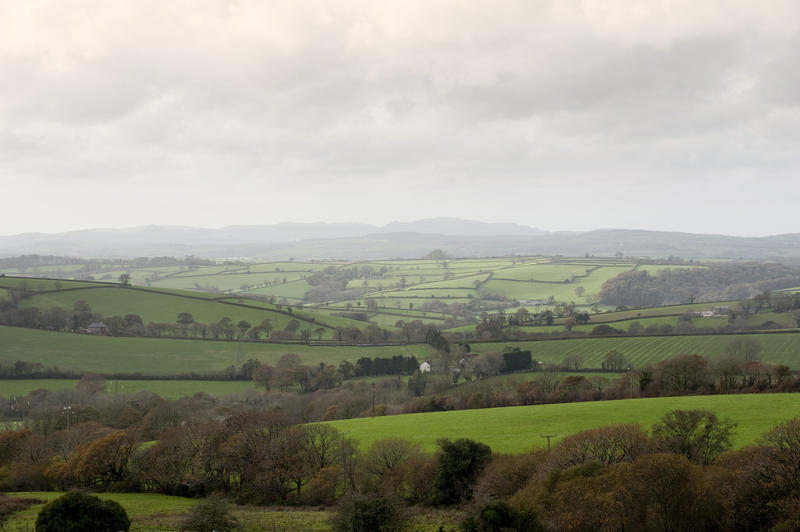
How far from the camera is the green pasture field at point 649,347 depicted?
77875mm

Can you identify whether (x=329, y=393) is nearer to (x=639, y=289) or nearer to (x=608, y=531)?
(x=608, y=531)

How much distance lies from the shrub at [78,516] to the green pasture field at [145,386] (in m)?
48.1

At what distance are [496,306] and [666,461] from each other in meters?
139

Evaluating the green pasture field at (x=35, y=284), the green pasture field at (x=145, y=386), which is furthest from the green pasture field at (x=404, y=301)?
the green pasture field at (x=145, y=386)

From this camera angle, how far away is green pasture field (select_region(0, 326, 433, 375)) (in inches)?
3265

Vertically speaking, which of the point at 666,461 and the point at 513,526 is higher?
the point at 666,461

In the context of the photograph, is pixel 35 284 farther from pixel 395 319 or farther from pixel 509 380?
pixel 509 380

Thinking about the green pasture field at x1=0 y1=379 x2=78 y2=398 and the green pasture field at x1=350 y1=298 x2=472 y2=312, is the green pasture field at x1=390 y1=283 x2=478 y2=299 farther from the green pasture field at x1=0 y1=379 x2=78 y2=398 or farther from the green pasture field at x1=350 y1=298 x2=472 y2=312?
the green pasture field at x1=0 y1=379 x2=78 y2=398

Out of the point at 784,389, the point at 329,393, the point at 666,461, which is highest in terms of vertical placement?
the point at 666,461

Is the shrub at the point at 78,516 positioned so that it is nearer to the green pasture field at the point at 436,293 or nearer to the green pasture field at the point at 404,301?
the green pasture field at the point at 404,301

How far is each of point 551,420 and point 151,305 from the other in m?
91.5

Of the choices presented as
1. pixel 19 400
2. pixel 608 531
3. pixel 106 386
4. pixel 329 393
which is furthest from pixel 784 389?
pixel 19 400

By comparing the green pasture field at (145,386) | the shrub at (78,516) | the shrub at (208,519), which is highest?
the shrub at (78,516)

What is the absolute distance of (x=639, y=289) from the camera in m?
171
